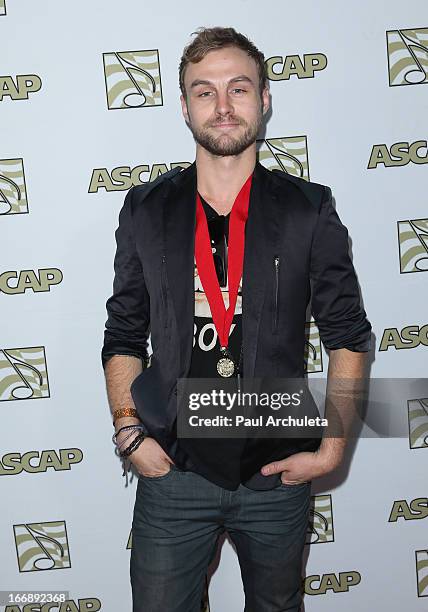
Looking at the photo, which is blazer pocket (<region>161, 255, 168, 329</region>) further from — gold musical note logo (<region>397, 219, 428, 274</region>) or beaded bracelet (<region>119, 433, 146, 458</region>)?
gold musical note logo (<region>397, 219, 428, 274</region>)

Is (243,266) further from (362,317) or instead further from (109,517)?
(109,517)

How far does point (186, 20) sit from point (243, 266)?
3.73 ft

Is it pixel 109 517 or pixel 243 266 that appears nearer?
pixel 243 266

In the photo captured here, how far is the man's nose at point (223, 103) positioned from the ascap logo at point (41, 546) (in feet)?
6.49

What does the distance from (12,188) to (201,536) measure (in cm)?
158

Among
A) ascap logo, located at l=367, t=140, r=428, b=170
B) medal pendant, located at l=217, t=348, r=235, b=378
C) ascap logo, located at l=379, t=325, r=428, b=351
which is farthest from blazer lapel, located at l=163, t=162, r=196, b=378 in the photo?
ascap logo, located at l=379, t=325, r=428, b=351

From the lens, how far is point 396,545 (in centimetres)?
338

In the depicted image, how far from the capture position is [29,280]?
3010 millimetres

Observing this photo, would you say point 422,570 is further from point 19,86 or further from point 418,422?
point 19,86

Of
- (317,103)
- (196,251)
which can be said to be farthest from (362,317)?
(317,103)

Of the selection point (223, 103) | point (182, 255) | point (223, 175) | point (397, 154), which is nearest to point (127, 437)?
point (182, 255)

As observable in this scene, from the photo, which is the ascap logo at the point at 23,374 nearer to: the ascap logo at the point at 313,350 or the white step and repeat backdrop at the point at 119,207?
the white step and repeat backdrop at the point at 119,207

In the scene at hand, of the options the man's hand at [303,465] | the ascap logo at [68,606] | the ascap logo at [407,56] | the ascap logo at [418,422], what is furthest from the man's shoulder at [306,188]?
the ascap logo at [68,606]

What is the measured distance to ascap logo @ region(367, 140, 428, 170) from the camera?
9.88 feet
